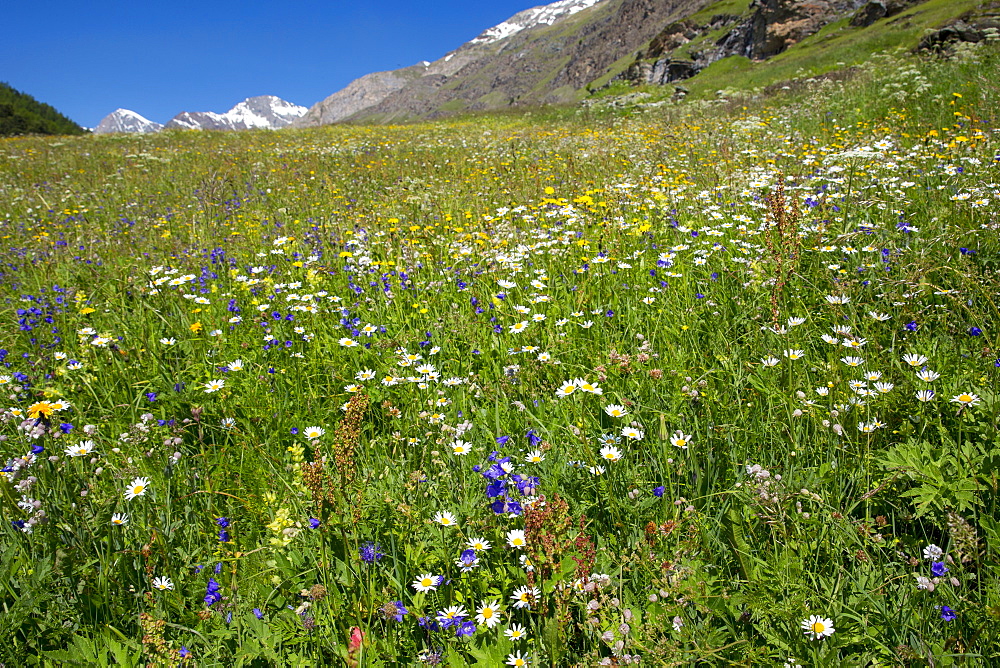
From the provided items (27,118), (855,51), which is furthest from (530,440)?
(27,118)

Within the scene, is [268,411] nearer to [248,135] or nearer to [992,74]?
[992,74]

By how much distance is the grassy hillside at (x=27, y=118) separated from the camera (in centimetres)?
3144

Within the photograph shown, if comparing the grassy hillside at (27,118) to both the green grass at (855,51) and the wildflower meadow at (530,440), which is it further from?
the wildflower meadow at (530,440)

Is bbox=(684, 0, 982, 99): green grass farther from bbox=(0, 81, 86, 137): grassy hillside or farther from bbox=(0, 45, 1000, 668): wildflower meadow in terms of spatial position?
bbox=(0, 81, 86, 137): grassy hillside

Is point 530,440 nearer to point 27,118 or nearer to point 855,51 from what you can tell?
point 855,51

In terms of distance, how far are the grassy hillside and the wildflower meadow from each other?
37186mm

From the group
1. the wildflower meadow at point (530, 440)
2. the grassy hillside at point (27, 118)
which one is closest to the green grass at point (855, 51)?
the wildflower meadow at point (530, 440)

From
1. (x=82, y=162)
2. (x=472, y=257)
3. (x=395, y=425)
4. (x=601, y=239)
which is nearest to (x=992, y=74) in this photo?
(x=601, y=239)

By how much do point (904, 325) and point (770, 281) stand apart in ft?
2.39

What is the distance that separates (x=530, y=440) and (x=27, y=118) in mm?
46006

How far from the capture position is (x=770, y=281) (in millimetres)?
3268

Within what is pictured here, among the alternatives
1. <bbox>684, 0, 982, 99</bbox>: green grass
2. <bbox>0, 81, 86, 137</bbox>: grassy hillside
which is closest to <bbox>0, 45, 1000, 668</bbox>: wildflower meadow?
<bbox>684, 0, 982, 99</bbox>: green grass

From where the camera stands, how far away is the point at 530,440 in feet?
7.73

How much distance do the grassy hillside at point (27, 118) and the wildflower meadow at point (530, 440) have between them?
1464 inches
